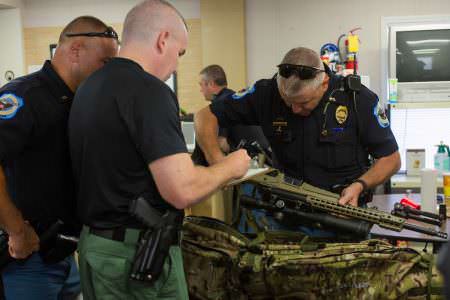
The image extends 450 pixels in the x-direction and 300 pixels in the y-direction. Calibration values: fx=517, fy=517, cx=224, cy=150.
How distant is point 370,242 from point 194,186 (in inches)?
26.5

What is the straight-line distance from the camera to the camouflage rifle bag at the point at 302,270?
1479 millimetres

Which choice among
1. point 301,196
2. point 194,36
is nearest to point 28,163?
point 301,196

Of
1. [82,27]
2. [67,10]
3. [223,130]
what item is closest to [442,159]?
[223,130]

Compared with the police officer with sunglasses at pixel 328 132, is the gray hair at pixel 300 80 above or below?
above

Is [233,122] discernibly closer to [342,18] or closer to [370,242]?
[370,242]

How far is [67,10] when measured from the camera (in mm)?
5426

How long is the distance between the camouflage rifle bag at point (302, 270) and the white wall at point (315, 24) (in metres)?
3.59

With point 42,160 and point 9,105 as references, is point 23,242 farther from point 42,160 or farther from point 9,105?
point 9,105

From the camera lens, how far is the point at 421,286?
4.78 feet

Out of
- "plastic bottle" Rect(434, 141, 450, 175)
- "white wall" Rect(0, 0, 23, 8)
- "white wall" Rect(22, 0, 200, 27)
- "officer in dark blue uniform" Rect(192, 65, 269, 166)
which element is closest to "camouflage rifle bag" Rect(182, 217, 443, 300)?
"officer in dark blue uniform" Rect(192, 65, 269, 166)

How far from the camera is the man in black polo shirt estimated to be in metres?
1.24

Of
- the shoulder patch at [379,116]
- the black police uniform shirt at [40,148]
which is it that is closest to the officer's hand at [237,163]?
the black police uniform shirt at [40,148]

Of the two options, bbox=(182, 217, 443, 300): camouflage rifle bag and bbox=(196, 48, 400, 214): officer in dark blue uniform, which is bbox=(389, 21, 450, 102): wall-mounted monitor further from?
bbox=(182, 217, 443, 300): camouflage rifle bag

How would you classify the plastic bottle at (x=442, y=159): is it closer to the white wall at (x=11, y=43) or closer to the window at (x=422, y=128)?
the window at (x=422, y=128)
